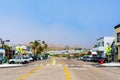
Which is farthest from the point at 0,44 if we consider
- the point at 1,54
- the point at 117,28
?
the point at 117,28

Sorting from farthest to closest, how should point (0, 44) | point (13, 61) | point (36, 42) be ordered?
point (36, 42), point (0, 44), point (13, 61)

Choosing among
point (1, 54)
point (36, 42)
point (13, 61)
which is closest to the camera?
point (13, 61)

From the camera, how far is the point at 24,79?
23.8 meters

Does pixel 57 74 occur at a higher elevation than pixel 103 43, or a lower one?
lower

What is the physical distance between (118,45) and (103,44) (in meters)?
35.6

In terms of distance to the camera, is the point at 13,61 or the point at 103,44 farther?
the point at 103,44

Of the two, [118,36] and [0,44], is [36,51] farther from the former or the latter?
[118,36]

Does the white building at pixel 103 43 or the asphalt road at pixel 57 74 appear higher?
the white building at pixel 103 43

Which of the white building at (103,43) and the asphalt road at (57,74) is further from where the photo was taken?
the white building at (103,43)

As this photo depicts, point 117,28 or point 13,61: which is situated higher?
point 117,28

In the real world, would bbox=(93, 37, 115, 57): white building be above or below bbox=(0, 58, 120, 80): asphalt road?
above

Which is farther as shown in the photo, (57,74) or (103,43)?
(103,43)

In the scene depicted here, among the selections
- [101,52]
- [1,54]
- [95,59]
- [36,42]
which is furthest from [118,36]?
[36,42]

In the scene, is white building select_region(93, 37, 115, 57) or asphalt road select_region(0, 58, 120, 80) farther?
white building select_region(93, 37, 115, 57)
